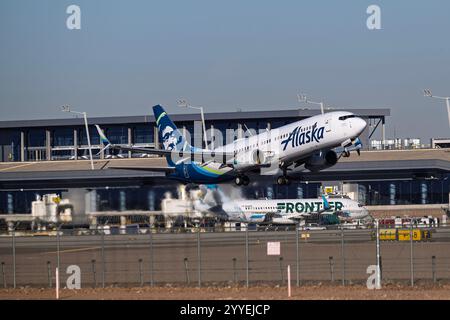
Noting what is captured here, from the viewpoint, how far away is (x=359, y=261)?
50.7m

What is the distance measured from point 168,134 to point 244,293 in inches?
1992

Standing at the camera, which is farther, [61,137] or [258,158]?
[61,137]

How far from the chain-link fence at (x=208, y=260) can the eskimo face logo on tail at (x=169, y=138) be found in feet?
71.7

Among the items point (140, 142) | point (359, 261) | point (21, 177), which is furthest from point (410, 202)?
point (140, 142)

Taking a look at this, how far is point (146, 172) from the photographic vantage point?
95.4 m

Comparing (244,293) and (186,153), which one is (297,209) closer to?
(186,153)

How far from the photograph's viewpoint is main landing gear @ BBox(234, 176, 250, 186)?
229ft

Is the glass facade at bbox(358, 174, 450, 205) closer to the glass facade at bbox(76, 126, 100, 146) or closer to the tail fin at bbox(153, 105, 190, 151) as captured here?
the tail fin at bbox(153, 105, 190, 151)

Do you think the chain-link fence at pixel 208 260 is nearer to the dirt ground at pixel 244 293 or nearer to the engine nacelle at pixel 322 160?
the dirt ground at pixel 244 293

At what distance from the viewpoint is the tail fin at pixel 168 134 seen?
8712cm

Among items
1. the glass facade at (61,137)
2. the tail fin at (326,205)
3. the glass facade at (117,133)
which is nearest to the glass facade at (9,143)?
the glass facade at (61,137)

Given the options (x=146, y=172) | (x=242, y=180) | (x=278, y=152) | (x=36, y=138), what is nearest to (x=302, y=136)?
(x=278, y=152)

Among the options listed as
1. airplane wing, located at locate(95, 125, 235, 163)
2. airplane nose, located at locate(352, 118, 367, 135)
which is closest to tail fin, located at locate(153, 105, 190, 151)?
airplane wing, located at locate(95, 125, 235, 163)
